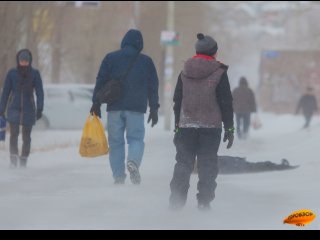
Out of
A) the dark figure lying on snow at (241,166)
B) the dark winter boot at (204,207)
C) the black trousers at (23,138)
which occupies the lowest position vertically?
the dark figure lying on snow at (241,166)

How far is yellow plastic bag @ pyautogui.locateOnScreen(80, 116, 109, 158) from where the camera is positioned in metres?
10.0

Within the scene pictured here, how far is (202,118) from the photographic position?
772 cm

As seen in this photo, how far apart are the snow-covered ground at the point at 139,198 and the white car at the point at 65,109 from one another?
37.7 ft

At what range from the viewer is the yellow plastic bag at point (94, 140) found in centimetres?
1002

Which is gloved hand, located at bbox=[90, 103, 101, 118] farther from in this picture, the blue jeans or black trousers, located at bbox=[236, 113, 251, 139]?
black trousers, located at bbox=[236, 113, 251, 139]

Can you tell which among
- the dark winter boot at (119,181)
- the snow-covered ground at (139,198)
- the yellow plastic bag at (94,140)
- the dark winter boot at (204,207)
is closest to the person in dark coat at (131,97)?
the dark winter boot at (119,181)

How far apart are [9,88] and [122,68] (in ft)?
8.60

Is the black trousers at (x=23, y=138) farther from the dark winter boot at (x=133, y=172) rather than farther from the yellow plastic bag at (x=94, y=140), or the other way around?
the dark winter boot at (x=133, y=172)

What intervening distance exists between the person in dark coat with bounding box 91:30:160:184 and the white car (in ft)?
52.3

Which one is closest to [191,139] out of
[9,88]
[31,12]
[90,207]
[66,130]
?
[90,207]

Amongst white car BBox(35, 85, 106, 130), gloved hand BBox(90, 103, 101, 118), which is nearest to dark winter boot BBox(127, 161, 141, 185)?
gloved hand BBox(90, 103, 101, 118)

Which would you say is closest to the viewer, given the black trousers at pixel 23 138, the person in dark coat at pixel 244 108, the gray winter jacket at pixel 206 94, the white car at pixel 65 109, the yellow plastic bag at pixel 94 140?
the gray winter jacket at pixel 206 94

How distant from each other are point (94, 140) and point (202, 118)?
8.47 feet
